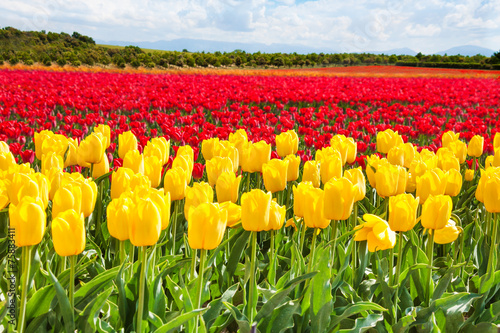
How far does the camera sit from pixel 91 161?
270 cm

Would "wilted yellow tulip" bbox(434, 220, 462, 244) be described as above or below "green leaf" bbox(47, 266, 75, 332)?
above

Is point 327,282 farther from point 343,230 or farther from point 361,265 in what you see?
point 343,230

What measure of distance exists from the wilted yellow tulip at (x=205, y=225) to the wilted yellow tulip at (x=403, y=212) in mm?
757

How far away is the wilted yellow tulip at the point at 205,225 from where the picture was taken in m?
1.48

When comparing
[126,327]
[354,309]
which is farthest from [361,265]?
[126,327]

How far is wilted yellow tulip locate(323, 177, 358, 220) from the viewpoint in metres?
1.76

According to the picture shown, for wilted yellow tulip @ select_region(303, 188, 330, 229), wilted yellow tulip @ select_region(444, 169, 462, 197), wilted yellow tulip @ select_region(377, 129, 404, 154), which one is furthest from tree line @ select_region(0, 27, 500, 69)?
wilted yellow tulip @ select_region(303, 188, 330, 229)

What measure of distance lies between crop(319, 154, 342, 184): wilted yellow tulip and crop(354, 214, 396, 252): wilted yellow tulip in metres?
0.66

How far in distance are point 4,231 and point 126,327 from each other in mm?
1130

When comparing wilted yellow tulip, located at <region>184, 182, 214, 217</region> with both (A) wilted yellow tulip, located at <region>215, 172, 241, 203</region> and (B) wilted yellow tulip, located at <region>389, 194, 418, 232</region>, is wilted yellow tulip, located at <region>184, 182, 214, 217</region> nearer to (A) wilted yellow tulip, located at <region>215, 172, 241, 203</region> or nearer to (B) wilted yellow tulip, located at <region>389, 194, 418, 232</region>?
(A) wilted yellow tulip, located at <region>215, 172, 241, 203</region>

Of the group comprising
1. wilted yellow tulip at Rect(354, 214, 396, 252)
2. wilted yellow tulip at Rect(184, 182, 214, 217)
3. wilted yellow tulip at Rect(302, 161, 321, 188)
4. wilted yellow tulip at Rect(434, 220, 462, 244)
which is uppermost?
wilted yellow tulip at Rect(184, 182, 214, 217)

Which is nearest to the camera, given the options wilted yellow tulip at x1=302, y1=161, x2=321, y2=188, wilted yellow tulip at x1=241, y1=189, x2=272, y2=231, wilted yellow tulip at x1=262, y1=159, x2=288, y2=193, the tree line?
wilted yellow tulip at x1=241, y1=189, x2=272, y2=231

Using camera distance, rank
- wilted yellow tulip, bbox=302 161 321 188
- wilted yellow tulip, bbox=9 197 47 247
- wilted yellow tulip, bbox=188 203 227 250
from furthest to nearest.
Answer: wilted yellow tulip, bbox=302 161 321 188
wilted yellow tulip, bbox=188 203 227 250
wilted yellow tulip, bbox=9 197 47 247

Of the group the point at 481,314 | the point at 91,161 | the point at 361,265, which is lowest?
the point at 481,314
